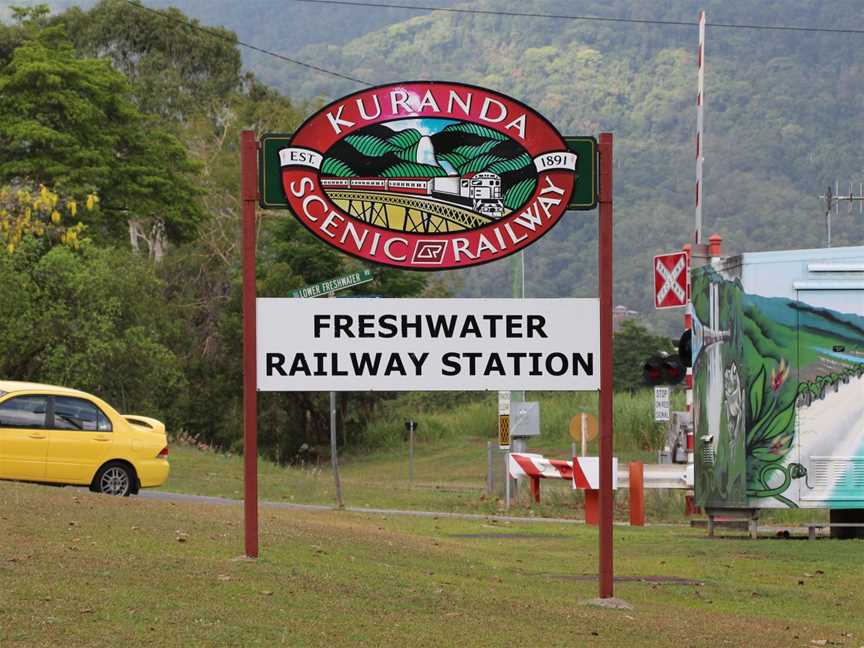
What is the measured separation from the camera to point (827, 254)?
63.3 feet

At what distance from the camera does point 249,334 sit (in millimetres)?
12344

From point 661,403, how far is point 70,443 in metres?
12.7

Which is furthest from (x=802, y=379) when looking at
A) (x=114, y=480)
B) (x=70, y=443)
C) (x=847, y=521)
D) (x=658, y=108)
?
(x=658, y=108)

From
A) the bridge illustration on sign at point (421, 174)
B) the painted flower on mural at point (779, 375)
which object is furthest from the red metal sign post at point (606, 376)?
the painted flower on mural at point (779, 375)

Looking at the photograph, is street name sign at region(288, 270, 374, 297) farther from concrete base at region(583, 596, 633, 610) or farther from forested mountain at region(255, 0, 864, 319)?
forested mountain at region(255, 0, 864, 319)

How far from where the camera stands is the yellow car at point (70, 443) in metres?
22.1

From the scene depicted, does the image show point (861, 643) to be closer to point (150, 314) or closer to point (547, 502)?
point (547, 502)

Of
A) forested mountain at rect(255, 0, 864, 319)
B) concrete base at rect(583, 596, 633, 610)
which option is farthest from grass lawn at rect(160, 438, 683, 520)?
forested mountain at rect(255, 0, 864, 319)

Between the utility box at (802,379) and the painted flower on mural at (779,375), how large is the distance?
0.01 meters

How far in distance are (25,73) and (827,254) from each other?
3791 centimetres

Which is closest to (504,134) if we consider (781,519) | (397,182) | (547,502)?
(397,182)

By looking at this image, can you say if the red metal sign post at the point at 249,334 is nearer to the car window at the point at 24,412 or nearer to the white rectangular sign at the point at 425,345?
the white rectangular sign at the point at 425,345

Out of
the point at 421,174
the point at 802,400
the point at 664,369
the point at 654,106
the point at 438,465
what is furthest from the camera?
the point at 654,106

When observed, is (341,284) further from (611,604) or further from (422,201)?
(611,604)
